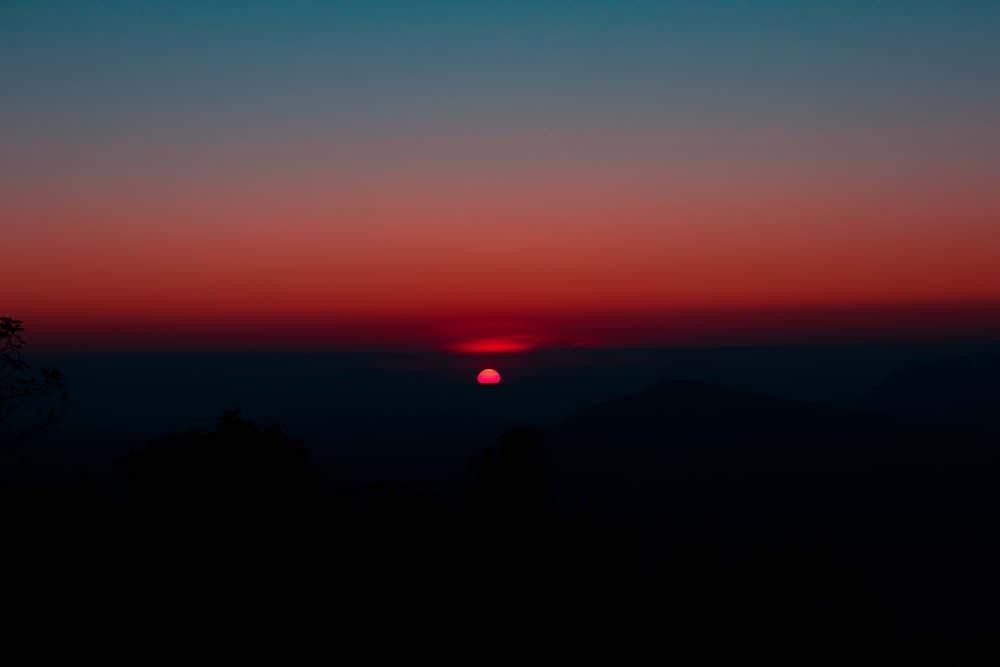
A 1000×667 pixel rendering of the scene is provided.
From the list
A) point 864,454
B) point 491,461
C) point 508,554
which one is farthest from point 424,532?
point 864,454

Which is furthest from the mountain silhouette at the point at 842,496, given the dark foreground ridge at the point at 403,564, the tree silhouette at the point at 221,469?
the tree silhouette at the point at 221,469

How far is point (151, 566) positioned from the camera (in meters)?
19.3

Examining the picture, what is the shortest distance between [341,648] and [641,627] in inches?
281

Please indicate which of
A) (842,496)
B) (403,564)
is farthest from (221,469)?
(842,496)

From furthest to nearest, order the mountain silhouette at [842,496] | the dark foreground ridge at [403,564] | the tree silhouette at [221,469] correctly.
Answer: the mountain silhouette at [842,496], the tree silhouette at [221,469], the dark foreground ridge at [403,564]

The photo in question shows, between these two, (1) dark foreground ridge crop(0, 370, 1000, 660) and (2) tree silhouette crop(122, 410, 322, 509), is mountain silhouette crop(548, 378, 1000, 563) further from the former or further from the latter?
(2) tree silhouette crop(122, 410, 322, 509)

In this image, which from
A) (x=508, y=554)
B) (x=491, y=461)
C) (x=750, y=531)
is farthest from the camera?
(x=750, y=531)

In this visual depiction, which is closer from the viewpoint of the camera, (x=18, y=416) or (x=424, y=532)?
(x=18, y=416)

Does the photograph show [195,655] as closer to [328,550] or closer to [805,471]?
[328,550]

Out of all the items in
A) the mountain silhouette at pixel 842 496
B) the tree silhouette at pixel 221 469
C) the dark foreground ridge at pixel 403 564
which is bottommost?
the mountain silhouette at pixel 842 496

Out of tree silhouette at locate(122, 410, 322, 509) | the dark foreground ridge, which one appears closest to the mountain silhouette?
the dark foreground ridge

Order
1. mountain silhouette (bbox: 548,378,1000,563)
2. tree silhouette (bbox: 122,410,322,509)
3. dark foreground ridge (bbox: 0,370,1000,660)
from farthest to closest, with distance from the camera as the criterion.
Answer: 1. mountain silhouette (bbox: 548,378,1000,563)
2. tree silhouette (bbox: 122,410,322,509)
3. dark foreground ridge (bbox: 0,370,1000,660)

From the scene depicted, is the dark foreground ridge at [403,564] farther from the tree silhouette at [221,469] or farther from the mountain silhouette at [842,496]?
the mountain silhouette at [842,496]

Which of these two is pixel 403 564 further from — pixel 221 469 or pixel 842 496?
pixel 842 496
